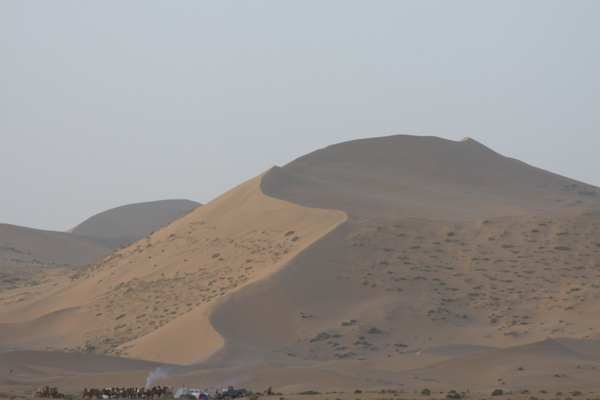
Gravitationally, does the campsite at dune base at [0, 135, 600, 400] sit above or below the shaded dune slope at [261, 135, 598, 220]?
below

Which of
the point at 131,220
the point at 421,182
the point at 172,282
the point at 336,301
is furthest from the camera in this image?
the point at 131,220

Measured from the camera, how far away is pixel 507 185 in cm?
6281

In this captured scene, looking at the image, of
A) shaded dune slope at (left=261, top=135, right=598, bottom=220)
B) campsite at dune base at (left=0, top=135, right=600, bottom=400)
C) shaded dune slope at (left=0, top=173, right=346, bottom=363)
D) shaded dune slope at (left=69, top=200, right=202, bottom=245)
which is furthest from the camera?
shaded dune slope at (left=69, top=200, right=202, bottom=245)

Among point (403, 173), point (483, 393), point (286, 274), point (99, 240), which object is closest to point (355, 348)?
point (286, 274)

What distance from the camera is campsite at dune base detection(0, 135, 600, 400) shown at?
26125 millimetres

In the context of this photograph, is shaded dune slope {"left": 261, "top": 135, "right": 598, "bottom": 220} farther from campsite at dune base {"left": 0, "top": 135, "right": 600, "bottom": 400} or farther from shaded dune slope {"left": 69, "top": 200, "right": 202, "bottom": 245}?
shaded dune slope {"left": 69, "top": 200, "right": 202, "bottom": 245}

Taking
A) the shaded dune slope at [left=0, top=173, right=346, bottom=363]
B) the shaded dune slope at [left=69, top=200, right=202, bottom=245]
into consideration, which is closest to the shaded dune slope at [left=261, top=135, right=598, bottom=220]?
the shaded dune slope at [left=0, top=173, right=346, bottom=363]

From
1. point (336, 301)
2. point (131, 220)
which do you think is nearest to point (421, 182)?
point (336, 301)

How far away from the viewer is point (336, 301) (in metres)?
36.0

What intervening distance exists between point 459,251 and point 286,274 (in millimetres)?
9730

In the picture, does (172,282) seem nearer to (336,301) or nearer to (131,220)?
(336,301)

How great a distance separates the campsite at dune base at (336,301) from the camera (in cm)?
2612

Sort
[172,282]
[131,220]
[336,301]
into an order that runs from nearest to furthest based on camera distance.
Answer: [336,301] < [172,282] < [131,220]

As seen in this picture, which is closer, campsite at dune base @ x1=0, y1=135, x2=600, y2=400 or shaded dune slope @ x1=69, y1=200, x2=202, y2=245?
campsite at dune base @ x1=0, y1=135, x2=600, y2=400
